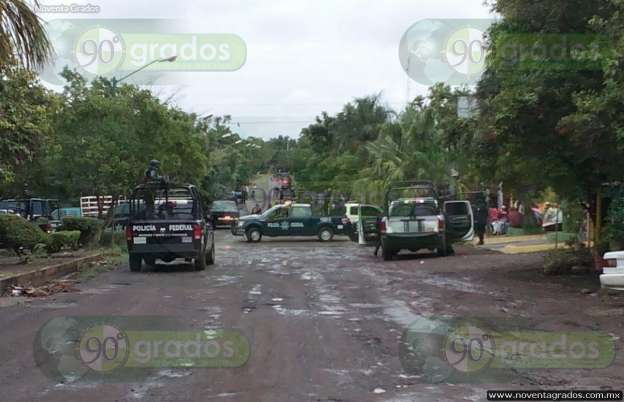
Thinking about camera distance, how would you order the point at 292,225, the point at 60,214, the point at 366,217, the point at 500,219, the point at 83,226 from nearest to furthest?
the point at 83,226
the point at 366,217
the point at 500,219
the point at 292,225
the point at 60,214

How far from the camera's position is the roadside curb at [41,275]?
13559mm

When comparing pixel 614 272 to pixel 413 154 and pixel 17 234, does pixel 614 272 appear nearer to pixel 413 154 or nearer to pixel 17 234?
pixel 17 234

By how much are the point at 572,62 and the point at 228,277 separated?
869 centimetres

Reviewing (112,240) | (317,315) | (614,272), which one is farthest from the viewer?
(112,240)

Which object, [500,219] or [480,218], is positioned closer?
[480,218]

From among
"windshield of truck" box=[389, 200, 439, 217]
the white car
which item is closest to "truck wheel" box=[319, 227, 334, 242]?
"windshield of truck" box=[389, 200, 439, 217]

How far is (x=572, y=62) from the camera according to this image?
12195 mm

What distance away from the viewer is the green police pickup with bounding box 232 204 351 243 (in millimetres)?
32656

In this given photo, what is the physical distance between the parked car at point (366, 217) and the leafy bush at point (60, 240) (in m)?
9.23

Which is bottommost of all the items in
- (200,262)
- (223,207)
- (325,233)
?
(200,262)

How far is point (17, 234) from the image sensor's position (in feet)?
55.7

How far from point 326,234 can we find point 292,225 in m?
1.60

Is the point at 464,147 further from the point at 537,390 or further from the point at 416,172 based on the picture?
the point at 416,172

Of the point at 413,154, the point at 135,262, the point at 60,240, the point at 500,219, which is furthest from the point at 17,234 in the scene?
the point at 413,154
